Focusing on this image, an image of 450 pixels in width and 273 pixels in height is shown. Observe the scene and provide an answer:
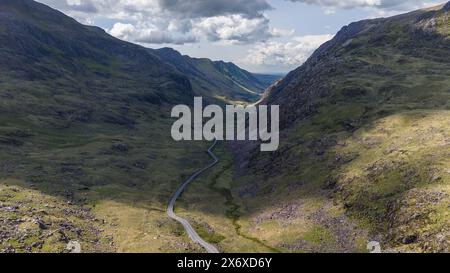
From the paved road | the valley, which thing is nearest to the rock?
the valley

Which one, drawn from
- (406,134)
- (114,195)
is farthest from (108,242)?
(406,134)

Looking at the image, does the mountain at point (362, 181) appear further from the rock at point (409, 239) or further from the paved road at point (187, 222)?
the paved road at point (187, 222)

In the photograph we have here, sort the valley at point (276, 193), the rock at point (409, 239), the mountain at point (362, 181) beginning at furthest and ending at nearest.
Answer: the valley at point (276, 193)
the mountain at point (362, 181)
the rock at point (409, 239)

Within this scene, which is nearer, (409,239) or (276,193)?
(409,239)

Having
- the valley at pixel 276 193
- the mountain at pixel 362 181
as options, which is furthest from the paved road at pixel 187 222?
the mountain at pixel 362 181

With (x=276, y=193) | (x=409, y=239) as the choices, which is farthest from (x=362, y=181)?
(x=409, y=239)

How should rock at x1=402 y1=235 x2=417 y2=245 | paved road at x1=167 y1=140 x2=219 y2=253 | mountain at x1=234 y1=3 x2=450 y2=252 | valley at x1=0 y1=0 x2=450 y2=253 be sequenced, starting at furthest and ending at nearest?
paved road at x1=167 y1=140 x2=219 y2=253, valley at x1=0 y1=0 x2=450 y2=253, mountain at x1=234 y1=3 x2=450 y2=252, rock at x1=402 y1=235 x2=417 y2=245

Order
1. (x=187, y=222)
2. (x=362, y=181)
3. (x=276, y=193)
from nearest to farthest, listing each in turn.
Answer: (x=362, y=181), (x=187, y=222), (x=276, y=193)

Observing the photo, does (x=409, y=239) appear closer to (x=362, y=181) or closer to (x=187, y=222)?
(x=362, y=181)

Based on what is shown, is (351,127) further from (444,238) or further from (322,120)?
(444,238)

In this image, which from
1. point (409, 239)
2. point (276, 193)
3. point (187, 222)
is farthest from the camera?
point (276, 193)

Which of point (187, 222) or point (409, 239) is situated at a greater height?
point (409, 239)

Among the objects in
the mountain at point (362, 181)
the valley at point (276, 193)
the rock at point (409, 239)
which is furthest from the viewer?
the valley at point (276, 193)

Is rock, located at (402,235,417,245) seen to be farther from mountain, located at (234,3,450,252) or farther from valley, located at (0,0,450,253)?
valley, located at (0,0,450,253)
